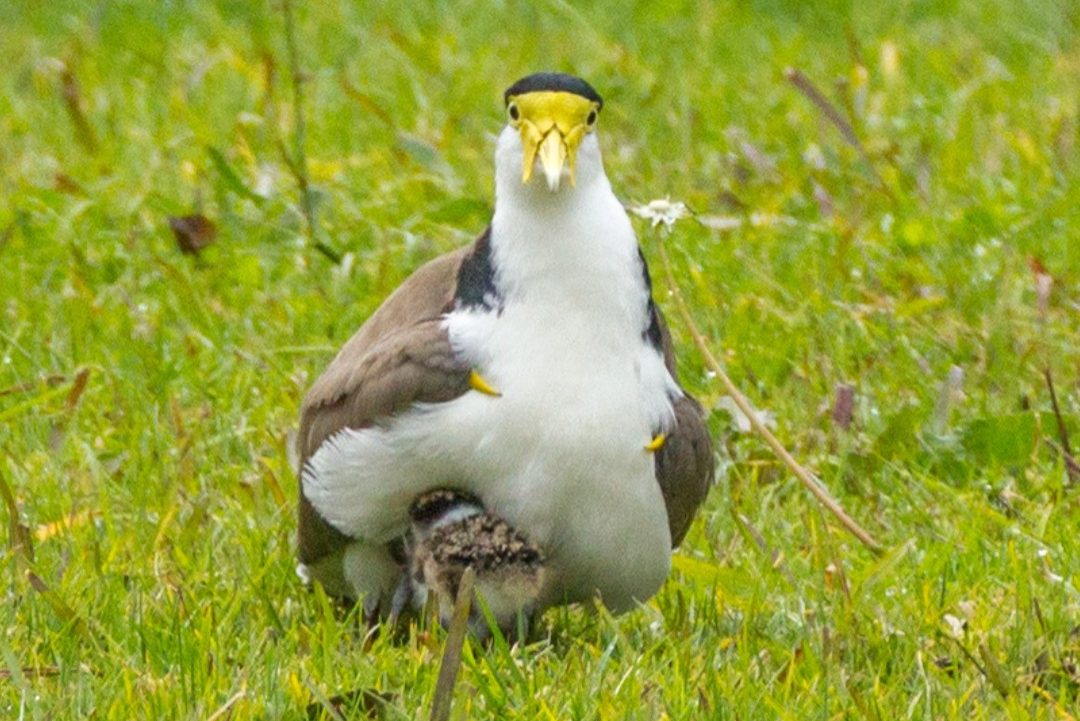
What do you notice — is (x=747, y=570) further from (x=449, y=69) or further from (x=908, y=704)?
(x=449, y=69)

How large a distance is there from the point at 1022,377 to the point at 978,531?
957mm

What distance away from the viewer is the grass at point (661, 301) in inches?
164

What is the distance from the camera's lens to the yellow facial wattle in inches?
164

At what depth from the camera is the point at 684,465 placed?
4.40 metres

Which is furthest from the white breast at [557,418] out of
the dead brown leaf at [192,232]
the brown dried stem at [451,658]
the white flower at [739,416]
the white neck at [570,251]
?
the dead brown leaf at [192,232]

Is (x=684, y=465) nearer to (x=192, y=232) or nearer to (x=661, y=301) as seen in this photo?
(x=661, y=301)

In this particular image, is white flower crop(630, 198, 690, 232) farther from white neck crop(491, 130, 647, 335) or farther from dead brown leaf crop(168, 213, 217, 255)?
dead brown leaf crop(168, 213, 217, 255)

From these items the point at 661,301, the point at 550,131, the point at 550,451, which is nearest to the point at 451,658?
the point at 550,451

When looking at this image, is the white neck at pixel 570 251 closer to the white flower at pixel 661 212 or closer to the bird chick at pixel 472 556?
the white flower at pixel 661 212

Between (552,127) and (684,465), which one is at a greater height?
(552,127)

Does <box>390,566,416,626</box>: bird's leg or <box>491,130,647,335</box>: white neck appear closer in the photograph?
<box>491,130,647,335</box>: white neck

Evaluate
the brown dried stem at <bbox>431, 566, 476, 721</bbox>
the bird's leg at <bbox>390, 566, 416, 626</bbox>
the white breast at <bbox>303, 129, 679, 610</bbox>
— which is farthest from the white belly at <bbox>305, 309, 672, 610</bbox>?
the brown dried stem at <bbox>431, 566, 476, 721</bbox>

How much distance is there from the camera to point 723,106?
816 centimetres

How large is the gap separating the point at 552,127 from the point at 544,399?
0.48 meters
